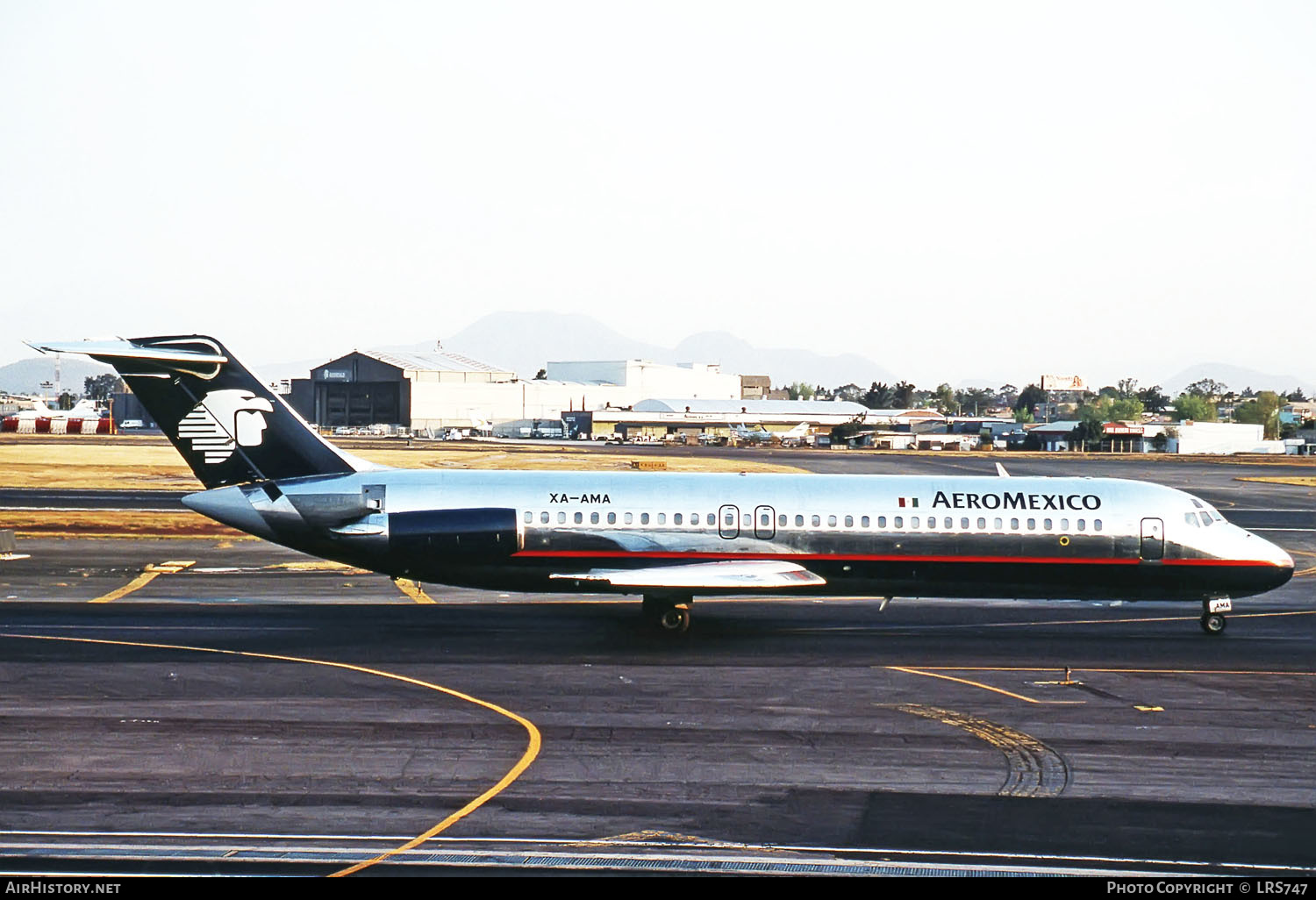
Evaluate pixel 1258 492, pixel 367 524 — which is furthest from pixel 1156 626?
pixel 1258 492

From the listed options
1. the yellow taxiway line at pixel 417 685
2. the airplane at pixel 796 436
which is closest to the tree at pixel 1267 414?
the airplane at pixel 796 436

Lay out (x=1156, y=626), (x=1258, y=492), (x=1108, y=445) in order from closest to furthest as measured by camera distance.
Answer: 1. (x=1156, y=626)
2. (x=1258, y=492)
3. (x=1108, y=445)

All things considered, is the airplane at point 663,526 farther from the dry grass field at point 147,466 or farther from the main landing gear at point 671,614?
the dry grass field at point 147,466

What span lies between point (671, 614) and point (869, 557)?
476cm

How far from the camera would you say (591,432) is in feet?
580

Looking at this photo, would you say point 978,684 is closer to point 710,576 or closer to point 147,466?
point 710,576

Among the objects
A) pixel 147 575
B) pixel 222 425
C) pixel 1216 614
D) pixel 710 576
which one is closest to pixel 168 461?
pixel 147 575

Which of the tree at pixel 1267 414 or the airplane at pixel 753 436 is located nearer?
the airplane at pixel 753 436

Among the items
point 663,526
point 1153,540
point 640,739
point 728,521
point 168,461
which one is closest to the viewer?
point 640,739

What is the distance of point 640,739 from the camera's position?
19.4m

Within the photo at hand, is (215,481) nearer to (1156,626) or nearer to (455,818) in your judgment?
(455,818)

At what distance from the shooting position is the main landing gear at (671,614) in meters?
28.4

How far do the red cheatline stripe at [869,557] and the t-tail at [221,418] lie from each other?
584 cm

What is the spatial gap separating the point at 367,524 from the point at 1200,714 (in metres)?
17.5
